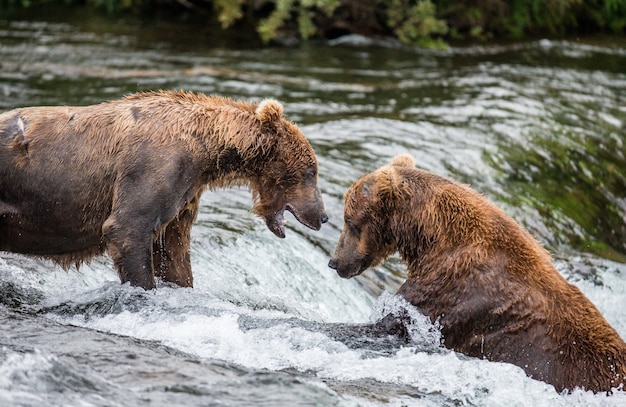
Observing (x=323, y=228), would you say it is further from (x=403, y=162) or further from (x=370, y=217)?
(x=370, y=217)

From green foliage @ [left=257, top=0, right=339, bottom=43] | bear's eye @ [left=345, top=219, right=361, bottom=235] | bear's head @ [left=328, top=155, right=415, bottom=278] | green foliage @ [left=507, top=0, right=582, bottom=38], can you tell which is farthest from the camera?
green foliage @ [left=507, top=0, right=582, bottom=38]

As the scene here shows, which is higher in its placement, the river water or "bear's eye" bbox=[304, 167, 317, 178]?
"bear's eye" bbox=[304, 167, 317, 178]

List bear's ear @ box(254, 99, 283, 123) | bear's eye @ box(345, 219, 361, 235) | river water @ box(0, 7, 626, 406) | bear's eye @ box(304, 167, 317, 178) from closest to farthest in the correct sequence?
river water @ box(0, 7, 626, 406) → bear's eye @ box(345, 219, 361, 235) → bear's ear @ box(254, 99, 283, 123) → bear's eye @ box(304, 167, 317, 178)

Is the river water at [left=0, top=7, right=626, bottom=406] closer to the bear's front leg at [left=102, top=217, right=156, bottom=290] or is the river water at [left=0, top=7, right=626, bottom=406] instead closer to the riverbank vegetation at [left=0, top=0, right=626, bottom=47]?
the bear's front leg at [left=102, top=217, right=156, bottom=290]

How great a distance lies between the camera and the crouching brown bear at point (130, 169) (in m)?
6.65

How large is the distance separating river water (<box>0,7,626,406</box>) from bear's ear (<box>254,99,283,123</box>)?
4.01 feet

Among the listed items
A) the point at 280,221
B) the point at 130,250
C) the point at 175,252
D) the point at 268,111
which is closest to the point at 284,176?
the point at 280,221

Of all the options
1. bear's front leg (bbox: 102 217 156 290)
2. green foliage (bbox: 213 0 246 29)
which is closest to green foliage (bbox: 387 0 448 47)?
green foliage (bbox: 213 0 246 29)

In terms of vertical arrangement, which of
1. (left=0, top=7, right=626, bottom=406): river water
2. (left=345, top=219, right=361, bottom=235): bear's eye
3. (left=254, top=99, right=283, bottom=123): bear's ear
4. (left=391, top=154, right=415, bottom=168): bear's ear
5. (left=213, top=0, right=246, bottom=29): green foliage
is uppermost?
(left=254, top=99, right=283, bottom=123): bear's ear

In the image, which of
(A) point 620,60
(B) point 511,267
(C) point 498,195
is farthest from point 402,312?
(A) point 620,60

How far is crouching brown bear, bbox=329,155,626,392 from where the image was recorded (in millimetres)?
6141

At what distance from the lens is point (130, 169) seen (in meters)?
6.67

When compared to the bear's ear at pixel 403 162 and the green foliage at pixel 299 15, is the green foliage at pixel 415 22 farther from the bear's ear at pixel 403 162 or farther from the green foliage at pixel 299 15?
the bear's ear at pixel 403 162

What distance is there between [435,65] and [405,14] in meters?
2.01
